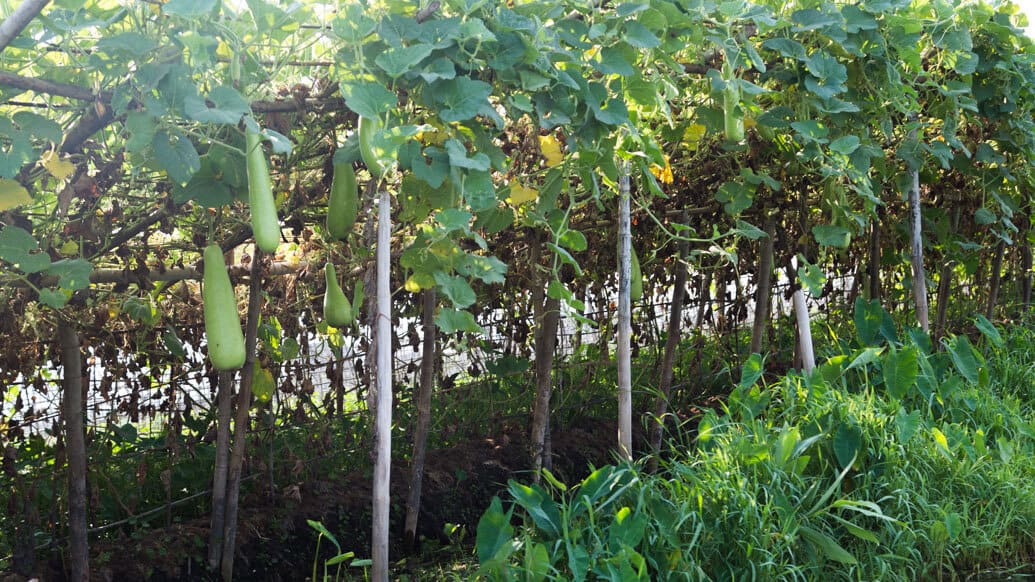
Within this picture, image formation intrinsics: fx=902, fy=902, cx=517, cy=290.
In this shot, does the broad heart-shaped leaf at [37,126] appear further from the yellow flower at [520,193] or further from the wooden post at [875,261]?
the wooden post at [875,261]

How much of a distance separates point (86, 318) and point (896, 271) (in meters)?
5.23

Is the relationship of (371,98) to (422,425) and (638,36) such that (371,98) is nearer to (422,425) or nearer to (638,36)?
(638,36)

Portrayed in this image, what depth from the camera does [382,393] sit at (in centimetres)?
240

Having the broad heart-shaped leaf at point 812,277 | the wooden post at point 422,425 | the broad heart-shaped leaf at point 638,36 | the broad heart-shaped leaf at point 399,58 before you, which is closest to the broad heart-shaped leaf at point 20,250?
the broad heart-shaped leaf at point 399,58

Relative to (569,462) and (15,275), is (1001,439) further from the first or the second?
(15,275)

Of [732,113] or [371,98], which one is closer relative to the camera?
[371,98]

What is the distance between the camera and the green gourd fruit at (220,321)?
2031mm

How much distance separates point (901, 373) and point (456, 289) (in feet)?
7.22

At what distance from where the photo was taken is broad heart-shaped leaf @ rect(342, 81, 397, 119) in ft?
6.48

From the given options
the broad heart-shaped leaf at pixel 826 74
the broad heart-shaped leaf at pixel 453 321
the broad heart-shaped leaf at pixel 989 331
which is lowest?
the broad heart-shaped leaf at pixel 989 331

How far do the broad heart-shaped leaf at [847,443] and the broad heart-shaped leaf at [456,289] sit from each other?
1490 millimetres

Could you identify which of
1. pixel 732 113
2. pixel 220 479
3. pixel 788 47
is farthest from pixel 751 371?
pixel 220 479

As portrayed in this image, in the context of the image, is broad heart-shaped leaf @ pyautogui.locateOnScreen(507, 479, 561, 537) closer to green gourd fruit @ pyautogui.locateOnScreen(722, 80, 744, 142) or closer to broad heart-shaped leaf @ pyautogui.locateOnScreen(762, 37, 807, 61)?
green gourd fruit @ pyautogui.locateOnScreen(722, 80, 744, 142)

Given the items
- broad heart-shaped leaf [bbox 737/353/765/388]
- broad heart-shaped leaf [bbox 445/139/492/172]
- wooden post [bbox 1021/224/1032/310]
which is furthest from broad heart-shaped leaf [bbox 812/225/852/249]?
wooden post [bbox 1021/224/1032/310]
